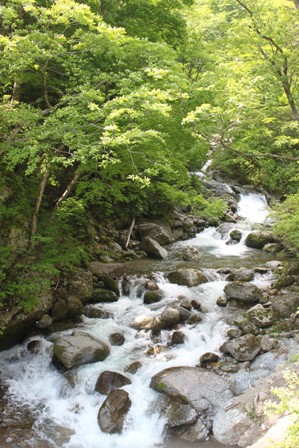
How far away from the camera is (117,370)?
7.82 m

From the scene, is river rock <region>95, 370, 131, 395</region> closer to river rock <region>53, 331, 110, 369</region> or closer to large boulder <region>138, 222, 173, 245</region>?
river rock <region>53, 331, 110, 369</region>

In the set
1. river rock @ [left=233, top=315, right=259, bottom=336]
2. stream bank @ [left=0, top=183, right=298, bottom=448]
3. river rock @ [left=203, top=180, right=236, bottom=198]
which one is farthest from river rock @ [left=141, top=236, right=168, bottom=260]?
river rock @ [left=203, top=180, right=236, bottom=198]

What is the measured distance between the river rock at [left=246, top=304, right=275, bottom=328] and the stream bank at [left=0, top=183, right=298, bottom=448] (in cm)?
3

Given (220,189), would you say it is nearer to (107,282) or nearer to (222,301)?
(107,282)

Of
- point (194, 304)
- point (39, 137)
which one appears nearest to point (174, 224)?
point (194, 304)

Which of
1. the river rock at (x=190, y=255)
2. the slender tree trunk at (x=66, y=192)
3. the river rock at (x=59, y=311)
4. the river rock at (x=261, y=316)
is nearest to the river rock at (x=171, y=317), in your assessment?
the river rock at (x=261, y=316)

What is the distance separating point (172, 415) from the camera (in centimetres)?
670

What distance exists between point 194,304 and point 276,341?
7.99 ft

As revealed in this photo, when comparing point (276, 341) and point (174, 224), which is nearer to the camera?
point (276, 341)

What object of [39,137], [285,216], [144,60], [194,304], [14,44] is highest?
[144,60]

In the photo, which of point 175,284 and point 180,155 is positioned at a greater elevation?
point 180,155

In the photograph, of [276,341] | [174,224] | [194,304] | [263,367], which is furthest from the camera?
[174,224]

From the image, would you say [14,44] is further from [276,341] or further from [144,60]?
[276,341]

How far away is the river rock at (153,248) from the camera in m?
14.1
